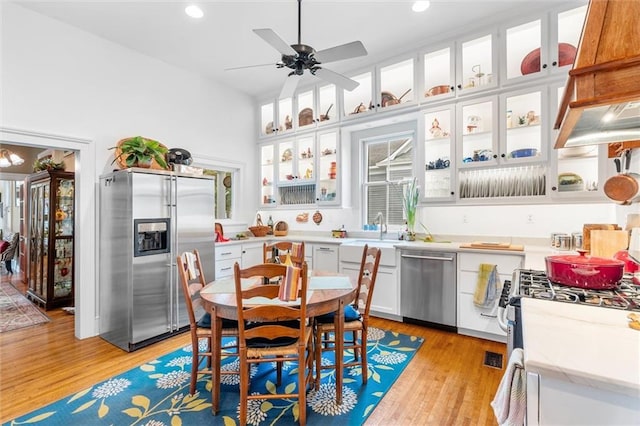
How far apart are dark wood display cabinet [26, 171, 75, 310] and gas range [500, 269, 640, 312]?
5449 millimetres

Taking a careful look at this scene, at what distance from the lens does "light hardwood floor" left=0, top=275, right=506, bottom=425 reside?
201 cm

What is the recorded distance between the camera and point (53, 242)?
14.1 feet

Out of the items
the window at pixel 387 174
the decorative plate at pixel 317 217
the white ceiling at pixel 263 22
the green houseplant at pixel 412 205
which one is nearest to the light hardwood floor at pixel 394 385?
the green houseplant at pixel 412 205

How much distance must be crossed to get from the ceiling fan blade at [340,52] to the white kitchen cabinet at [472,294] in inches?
87.3

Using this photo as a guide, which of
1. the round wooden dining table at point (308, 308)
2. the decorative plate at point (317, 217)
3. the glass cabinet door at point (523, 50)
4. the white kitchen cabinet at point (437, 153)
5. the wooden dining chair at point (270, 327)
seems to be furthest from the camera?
the decorative plate at point (317, 217)

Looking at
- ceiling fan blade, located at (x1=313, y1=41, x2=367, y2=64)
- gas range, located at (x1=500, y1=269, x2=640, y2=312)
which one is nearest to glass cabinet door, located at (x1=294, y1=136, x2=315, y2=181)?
ceiling fan blade, located at (x1=313, y1=41, x2=367, y2=64)

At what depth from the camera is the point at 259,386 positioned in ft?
7.56

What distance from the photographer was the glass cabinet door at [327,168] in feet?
14.7

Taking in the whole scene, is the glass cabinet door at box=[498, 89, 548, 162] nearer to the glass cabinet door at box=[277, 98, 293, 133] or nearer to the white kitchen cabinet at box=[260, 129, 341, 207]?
the white kitchen cabinet at box=[260, 129, 341, 207]

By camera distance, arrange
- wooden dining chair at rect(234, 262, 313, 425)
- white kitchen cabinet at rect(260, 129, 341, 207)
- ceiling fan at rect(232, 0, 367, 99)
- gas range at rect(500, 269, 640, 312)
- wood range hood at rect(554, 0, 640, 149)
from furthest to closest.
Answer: white kitchen cabinet at rect(260, 129, 341, 207), ceiling fan at rect(232, 0, 367, 99), wooden dining chair at rect(234, 262, 313, 425), gas range at rect(500, 269, 640, 312), wood range hood at rect(554, 0, 640, 149)

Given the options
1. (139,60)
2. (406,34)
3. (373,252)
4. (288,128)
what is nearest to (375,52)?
(406,34)

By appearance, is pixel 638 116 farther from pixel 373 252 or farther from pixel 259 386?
pixel 259 386

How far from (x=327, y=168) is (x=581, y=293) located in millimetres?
3581

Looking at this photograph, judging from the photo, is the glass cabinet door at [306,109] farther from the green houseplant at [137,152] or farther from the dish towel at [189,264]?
the dish towel at [189,264]
